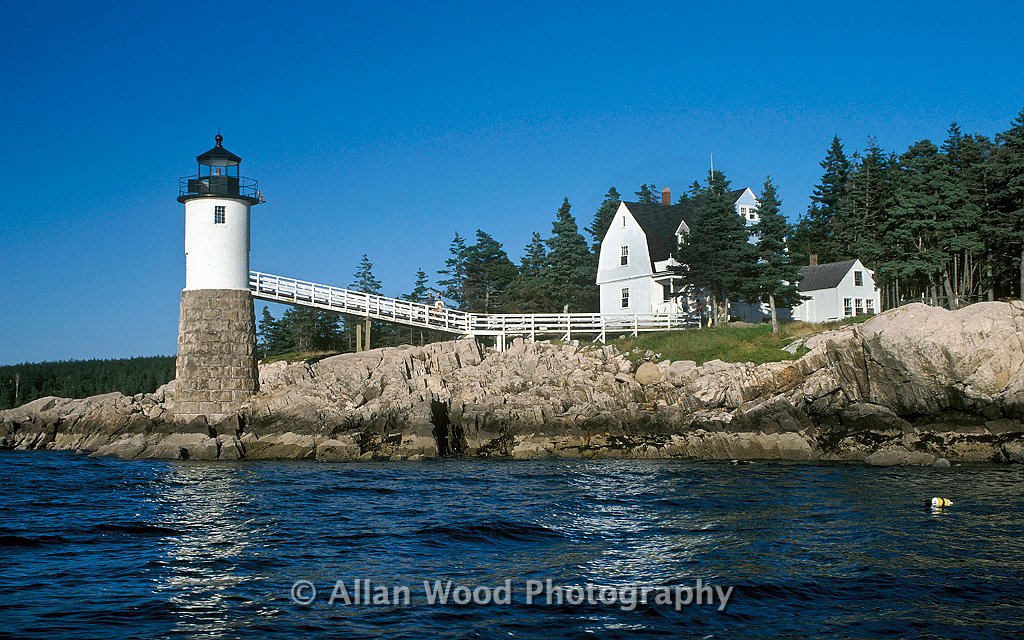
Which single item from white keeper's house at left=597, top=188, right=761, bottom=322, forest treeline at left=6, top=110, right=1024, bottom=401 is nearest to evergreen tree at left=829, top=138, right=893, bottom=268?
forest treeline at left=6, top=110, right=1024, bottom=401

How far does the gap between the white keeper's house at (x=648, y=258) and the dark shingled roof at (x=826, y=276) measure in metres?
3.85

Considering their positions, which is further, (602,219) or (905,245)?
(602,219)

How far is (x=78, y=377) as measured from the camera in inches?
2549

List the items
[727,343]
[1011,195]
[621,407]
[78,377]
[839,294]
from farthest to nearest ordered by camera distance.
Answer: [78,377]
[839,294]
[1011,195]
[727,343]
[621,407]

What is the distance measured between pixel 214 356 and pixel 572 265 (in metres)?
35.1

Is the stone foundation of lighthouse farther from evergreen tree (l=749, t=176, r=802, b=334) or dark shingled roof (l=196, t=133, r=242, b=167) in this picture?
evergreen tree (l=749, t=176, r=802, b=334)

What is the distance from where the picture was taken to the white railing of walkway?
125 feet

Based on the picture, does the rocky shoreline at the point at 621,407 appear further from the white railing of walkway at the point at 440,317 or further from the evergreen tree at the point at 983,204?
the evergreen tree at the point at 983,204

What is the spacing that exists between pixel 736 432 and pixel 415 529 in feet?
52.6

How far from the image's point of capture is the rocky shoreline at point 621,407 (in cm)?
2723

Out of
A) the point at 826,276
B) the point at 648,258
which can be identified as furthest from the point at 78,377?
the point at 826,276

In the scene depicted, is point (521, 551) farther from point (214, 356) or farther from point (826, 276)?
point (826, 276)

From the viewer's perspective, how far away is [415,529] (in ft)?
54.4

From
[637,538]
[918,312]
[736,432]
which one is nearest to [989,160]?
[918,312]
